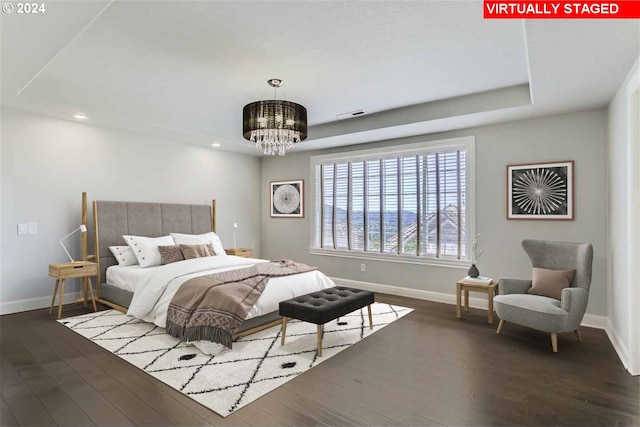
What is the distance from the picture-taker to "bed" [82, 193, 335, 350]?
3.73 meters

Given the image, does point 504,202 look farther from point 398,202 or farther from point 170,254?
point 170,254

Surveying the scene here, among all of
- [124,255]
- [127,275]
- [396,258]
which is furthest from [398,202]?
[124,255]

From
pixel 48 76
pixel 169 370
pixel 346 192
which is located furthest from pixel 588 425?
pixel 48 76

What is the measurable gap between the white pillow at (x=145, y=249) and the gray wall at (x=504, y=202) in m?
2.96

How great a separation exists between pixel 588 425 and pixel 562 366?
890mm

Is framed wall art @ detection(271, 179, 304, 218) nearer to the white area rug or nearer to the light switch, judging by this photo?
the white area rug

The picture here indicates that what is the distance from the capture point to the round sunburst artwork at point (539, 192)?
4.12 m

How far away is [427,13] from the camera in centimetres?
236

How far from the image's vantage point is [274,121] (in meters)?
3.38

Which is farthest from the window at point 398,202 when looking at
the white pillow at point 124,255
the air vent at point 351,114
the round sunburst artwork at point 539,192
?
the white pillow at point 124,255

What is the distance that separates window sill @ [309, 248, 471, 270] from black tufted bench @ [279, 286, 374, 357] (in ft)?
5.69

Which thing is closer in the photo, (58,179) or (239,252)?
(58,179)

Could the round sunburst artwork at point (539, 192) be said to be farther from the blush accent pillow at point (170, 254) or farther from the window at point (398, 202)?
the blush accent pillow at point (170, 254)

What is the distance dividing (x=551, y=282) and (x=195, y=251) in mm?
4395
